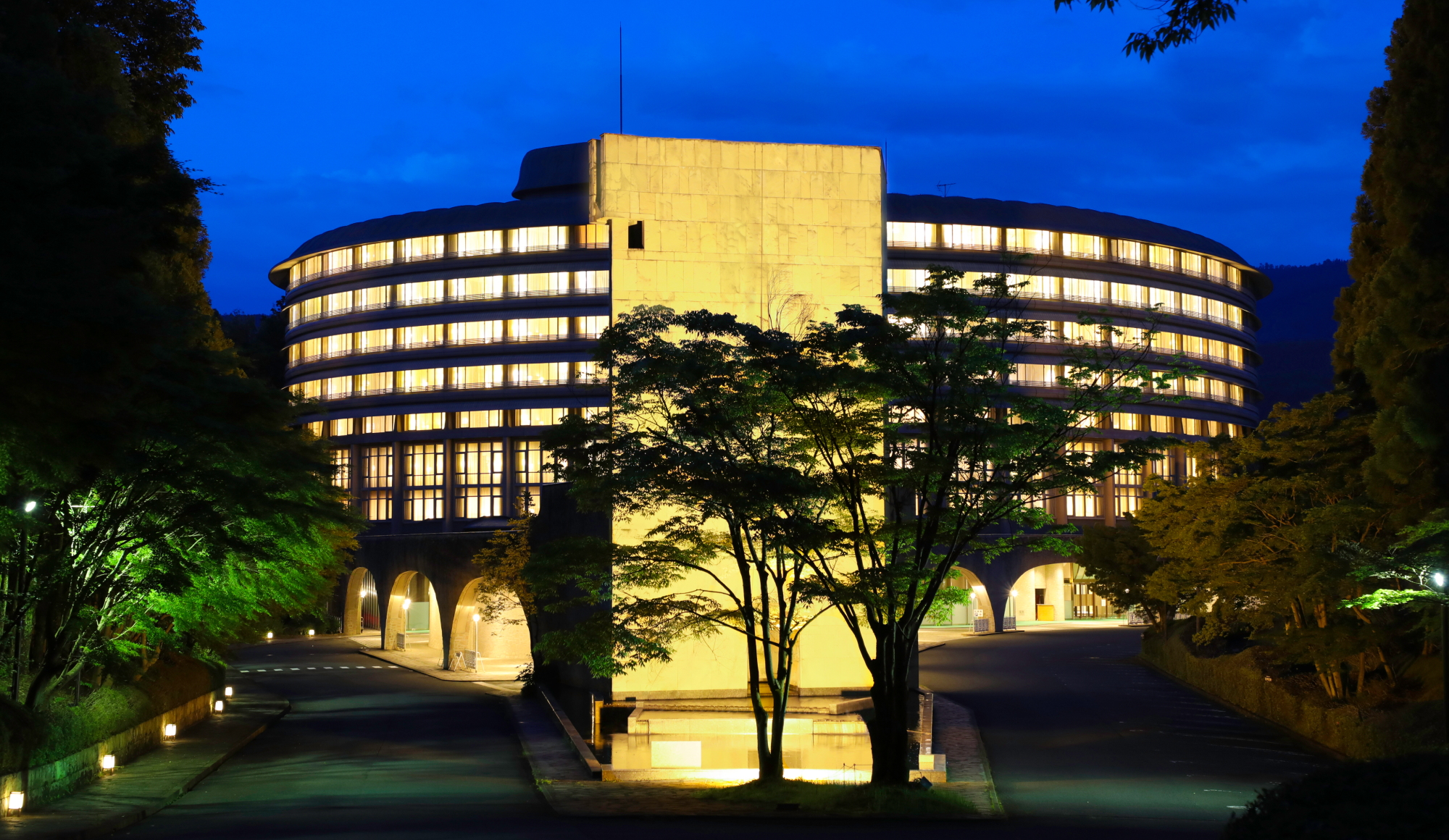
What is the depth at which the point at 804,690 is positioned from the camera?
3634cm

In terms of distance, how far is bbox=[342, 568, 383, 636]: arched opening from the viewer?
8712 cm

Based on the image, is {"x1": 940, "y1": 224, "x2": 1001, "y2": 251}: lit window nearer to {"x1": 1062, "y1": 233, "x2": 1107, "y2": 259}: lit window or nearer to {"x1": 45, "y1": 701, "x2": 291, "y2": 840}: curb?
{"x1": 1062, "y1": 233, "x2": 1107, "y2": 259}: lit window

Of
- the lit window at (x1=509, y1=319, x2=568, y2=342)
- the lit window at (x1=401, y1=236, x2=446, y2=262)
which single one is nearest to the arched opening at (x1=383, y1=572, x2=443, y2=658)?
the lit window at (x1=509, y1=319, x2=568, y2=342)

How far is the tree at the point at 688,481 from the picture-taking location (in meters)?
22.6

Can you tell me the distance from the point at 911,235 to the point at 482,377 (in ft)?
111

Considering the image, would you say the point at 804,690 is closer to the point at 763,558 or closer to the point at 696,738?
the point at 696,738

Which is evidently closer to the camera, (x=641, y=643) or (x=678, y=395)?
(x=641, y=643)

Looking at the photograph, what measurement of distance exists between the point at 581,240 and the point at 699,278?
2484 inches

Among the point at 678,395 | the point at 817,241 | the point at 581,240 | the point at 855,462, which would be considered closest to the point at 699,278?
the point at 817,241

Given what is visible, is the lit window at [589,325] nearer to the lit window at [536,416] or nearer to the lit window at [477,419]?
the lit window at [536,416]

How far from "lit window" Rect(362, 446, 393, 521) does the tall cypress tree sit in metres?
86.9

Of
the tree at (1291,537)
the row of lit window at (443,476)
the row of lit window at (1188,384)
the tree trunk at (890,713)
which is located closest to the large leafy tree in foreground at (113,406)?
the tree trunk at (890,713)

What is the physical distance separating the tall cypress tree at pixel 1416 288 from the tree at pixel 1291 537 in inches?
136

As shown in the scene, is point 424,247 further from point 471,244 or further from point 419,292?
point 471,244
